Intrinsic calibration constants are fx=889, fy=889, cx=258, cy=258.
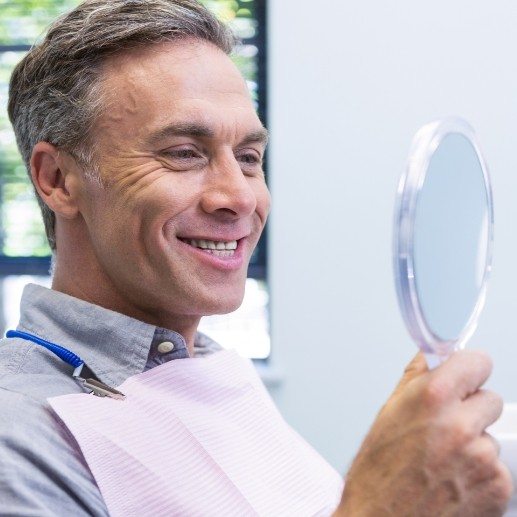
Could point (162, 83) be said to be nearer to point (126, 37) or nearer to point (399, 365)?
point (126, 37)

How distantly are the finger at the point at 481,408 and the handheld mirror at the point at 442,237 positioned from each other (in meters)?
0.04

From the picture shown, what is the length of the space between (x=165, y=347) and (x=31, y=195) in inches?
93.2

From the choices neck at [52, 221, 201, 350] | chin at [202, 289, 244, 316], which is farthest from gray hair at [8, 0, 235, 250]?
chin at [202, 289, 244, 316]

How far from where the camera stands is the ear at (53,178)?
45.1 inches

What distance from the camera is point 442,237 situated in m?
0.71

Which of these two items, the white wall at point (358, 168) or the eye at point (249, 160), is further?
the white wall at point (358, 168)

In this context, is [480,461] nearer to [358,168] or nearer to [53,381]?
[53,381]

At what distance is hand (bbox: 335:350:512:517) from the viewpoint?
2.14 ft

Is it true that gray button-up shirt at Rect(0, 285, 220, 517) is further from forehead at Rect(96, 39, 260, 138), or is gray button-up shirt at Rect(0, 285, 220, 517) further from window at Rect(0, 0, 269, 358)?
window at Rect(0, 0, 269, 358)

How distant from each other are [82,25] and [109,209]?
0.76ft

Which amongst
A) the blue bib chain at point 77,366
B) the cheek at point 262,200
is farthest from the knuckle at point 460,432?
the cheek at point 262,200

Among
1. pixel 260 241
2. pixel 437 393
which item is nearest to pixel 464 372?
pixel 437 393

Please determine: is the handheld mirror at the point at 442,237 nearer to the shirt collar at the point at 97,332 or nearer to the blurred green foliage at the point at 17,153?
the shirt collar at the point at 97,332

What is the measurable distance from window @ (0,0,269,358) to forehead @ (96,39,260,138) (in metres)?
2.00
